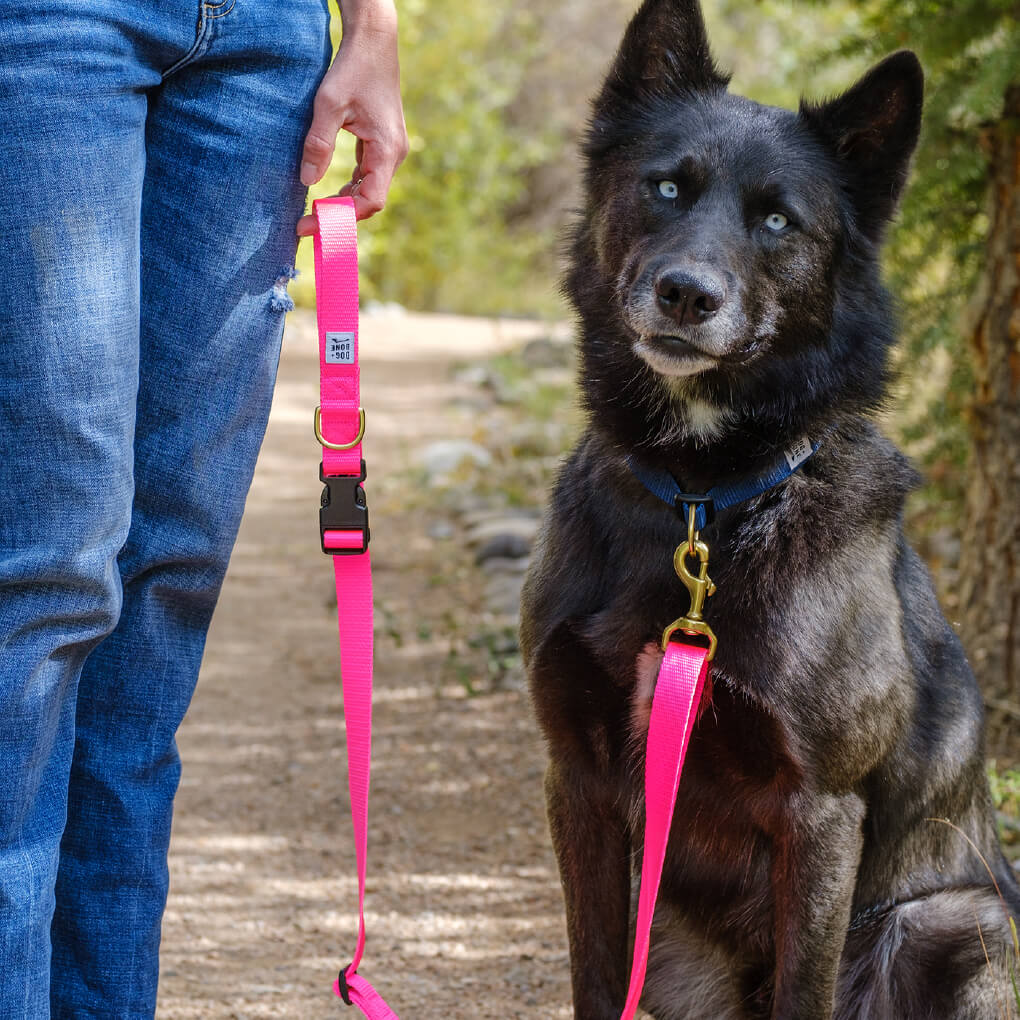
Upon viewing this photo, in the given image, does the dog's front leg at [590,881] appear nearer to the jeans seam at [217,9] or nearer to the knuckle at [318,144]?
the knuckle at [318,144]

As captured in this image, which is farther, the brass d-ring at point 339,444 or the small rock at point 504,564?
the small rock at point 504,564

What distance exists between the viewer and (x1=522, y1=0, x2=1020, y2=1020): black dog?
1951 millimetres

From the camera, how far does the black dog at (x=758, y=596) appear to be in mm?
1951

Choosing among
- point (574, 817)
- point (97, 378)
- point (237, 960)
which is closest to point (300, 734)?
point (237, 960)

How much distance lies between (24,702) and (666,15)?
1593mm

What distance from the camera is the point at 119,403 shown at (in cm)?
149

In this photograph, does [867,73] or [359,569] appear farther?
[867,73]

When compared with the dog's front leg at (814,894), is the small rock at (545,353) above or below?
→ below

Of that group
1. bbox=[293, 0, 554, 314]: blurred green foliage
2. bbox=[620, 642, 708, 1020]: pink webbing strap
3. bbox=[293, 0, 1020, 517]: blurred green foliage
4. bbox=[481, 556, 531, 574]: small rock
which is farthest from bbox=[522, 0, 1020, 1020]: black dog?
bbox=[293, 0, 554, 314]: blurred green foliage

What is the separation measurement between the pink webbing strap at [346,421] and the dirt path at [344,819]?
865 mm

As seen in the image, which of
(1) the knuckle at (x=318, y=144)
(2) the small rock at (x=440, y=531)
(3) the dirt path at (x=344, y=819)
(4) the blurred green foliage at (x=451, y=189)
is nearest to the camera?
(1) the knuckle at (x=318, y=144)

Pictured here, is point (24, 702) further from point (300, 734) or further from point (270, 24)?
point (300, 734)

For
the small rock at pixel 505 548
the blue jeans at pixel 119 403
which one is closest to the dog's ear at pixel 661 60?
the blue jeans at pixel 119 403

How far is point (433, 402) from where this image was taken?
29.4 feet
